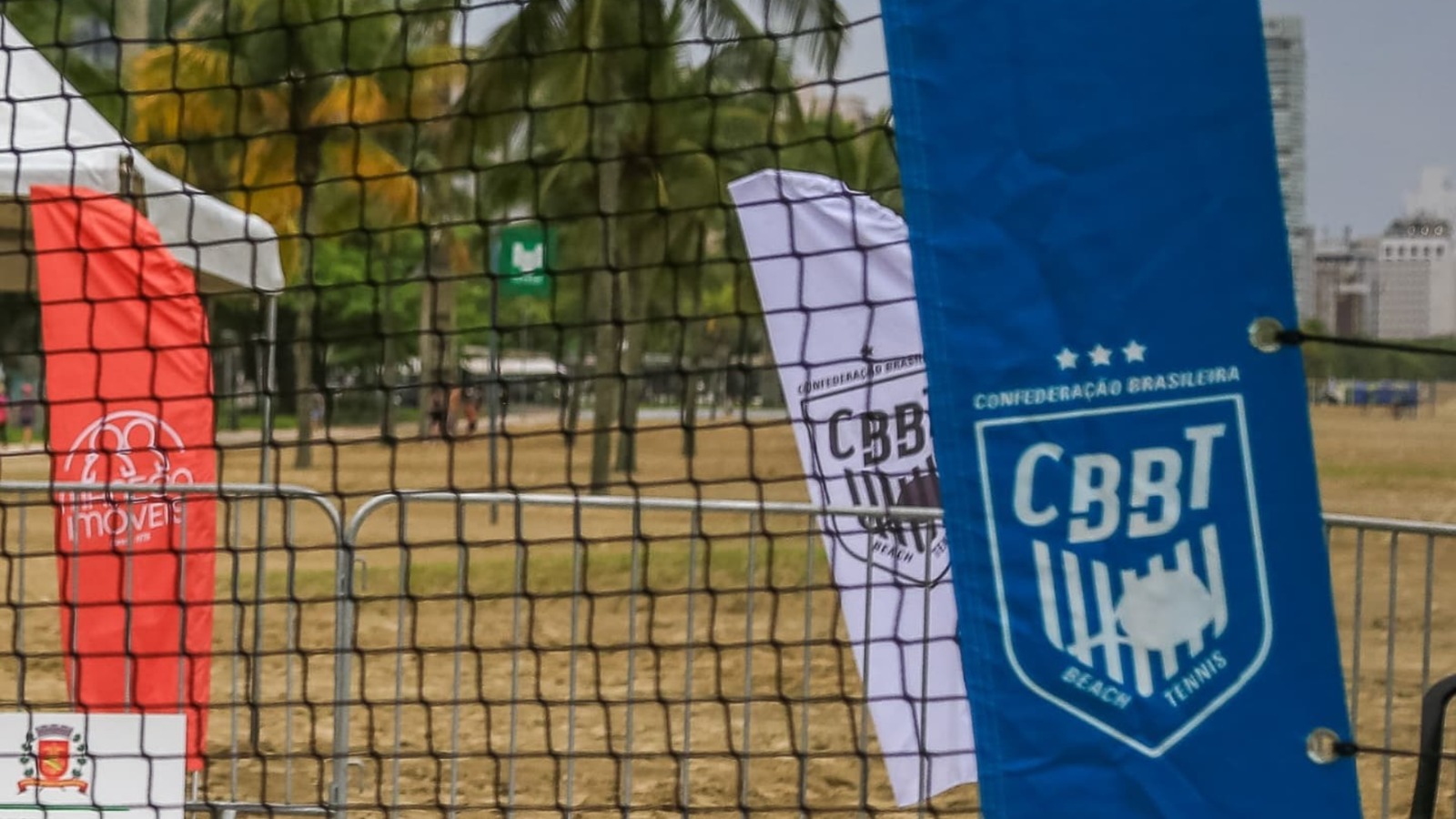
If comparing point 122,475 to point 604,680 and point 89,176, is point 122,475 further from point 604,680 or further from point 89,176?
point 604,680

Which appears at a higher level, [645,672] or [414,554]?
[414,554]

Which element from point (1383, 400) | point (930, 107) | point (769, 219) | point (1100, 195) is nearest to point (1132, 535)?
point (1100, 195)

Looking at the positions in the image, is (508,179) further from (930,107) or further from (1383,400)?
(1383,400)

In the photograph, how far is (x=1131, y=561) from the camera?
1.79 metres

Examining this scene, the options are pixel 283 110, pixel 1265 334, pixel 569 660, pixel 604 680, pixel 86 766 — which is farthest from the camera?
pixel 283 110

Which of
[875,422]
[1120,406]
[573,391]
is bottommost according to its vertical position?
[1120,406]

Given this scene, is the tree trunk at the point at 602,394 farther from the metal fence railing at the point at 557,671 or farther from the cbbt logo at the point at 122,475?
the cbbt logo at the point at 122,475

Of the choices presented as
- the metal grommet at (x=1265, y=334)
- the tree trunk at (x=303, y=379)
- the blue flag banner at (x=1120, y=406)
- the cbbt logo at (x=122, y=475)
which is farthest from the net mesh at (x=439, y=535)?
the tree trunk at (x=303, y=379)

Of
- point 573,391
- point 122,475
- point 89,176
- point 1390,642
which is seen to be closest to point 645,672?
point 122,475

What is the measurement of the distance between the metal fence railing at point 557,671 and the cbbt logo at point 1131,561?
1.71 ft

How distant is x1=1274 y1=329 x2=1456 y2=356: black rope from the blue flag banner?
19 millimetres

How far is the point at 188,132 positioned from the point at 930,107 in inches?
836

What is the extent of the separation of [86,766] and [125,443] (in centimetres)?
97

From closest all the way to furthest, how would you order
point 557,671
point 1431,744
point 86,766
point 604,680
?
point 1431,744
point 86,766
point 604,680
point 557,671
